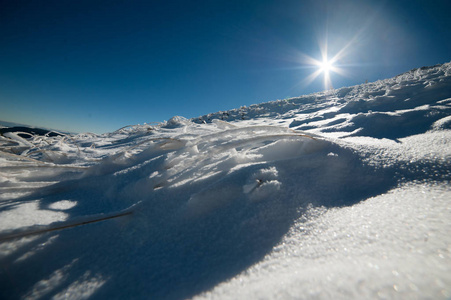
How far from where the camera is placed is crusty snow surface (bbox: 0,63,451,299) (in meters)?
0.29

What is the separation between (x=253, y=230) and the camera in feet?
1.47

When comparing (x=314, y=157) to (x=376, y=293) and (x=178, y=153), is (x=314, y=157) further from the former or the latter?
(x=178, y=153)

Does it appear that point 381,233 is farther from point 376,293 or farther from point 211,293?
point 211,293

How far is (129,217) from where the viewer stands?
21.7 inches

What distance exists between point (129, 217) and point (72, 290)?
195 millimetres

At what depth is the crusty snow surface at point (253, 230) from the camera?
0.96 ft

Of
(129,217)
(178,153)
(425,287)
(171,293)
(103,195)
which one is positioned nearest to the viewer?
(425,287)

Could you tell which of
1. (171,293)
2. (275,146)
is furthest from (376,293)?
(275,146)

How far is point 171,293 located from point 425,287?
0.37 metres

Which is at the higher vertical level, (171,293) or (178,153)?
(178,153)

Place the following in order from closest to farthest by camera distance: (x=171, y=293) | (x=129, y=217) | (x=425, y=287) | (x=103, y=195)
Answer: (x=425, y=287) → (x=171, y=293) → (x=129, y=217) → (x=103, y=195)

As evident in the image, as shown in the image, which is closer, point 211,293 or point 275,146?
point 211,293

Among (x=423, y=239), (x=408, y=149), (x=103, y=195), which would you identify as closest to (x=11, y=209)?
(x=103, y=195)

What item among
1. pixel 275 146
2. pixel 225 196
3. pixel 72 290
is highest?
pixel 275 146
